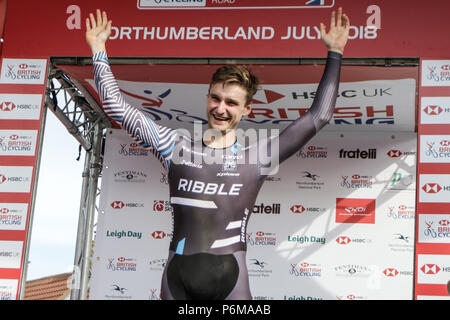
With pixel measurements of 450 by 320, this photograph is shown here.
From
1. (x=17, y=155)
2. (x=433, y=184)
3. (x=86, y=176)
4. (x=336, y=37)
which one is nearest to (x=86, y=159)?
(x=86, y=176)

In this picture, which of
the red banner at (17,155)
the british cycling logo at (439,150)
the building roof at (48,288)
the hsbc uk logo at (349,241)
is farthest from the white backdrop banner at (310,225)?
the building roof at (48,288)

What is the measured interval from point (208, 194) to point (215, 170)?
0.12 m

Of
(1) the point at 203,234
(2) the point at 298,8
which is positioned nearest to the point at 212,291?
(1) the point at 203,234

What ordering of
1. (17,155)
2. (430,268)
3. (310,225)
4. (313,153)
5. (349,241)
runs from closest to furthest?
(430,268) → (17,155) → (349,241) → (310,225) → (313,153)

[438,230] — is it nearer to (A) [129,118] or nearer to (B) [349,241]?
(B) [349,241]

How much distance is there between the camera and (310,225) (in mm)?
8922

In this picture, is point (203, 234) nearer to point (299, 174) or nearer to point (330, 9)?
point (330, 9)

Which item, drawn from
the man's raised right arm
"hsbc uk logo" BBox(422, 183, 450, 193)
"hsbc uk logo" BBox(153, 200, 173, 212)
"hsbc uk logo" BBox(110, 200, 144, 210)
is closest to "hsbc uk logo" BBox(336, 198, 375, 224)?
"hsbc uk logo" BBox(153, 200, 173, 212)

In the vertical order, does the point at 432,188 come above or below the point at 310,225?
above

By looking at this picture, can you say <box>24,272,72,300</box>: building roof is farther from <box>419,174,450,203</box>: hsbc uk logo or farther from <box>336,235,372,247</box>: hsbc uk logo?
<box>419,174,450,203</box>: hsbc uk logo

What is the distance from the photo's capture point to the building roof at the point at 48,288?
59.4 feet

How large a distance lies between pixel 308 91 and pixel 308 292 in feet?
9.27

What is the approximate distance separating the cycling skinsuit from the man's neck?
3 centimetres

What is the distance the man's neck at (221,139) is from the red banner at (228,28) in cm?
351
